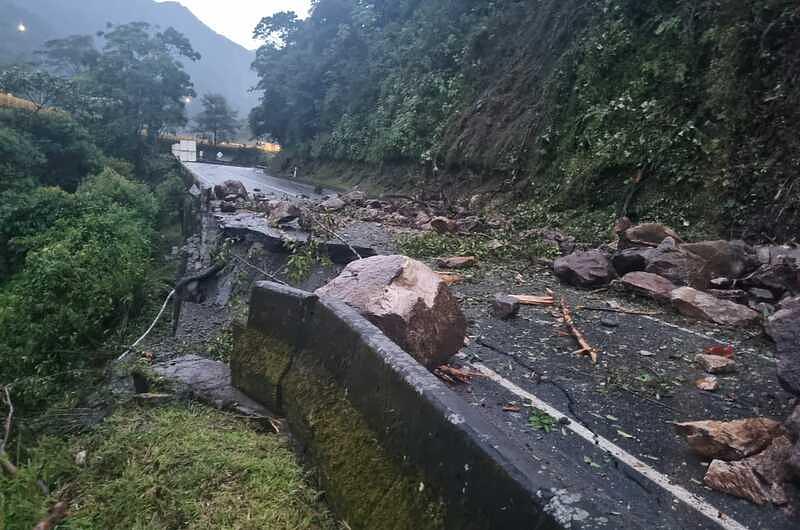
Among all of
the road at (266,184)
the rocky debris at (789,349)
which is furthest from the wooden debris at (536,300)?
the road at (266,184)

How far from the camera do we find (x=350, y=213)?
12023 millimetres

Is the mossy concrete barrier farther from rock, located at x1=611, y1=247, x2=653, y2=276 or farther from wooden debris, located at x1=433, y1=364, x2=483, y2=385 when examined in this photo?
rock, located at x1=611, y1=247, x2=653, y2=276

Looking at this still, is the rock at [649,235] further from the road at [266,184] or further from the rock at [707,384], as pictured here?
the road at [266,184]

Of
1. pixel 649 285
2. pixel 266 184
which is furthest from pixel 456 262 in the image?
pixel 266 184

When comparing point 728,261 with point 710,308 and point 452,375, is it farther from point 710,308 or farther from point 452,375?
point 452,375

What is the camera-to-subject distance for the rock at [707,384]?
3.56 meters

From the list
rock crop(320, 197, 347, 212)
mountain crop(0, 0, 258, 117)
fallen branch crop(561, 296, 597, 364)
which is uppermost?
mountain crop(0, 0, 258, 117)

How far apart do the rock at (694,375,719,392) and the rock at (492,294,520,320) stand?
181 cm

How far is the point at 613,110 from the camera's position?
10.0m

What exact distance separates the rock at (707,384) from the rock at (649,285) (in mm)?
1722

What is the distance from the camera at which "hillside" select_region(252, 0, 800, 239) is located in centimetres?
694

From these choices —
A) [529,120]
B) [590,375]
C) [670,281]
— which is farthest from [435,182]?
[590,375]

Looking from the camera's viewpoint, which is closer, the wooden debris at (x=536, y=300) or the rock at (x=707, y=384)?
the rock at (x=707, y=384)

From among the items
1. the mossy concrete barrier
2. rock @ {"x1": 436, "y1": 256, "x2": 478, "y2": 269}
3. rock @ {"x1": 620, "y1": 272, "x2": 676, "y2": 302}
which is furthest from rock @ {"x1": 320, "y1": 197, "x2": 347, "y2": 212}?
the mossy concrete barrier
